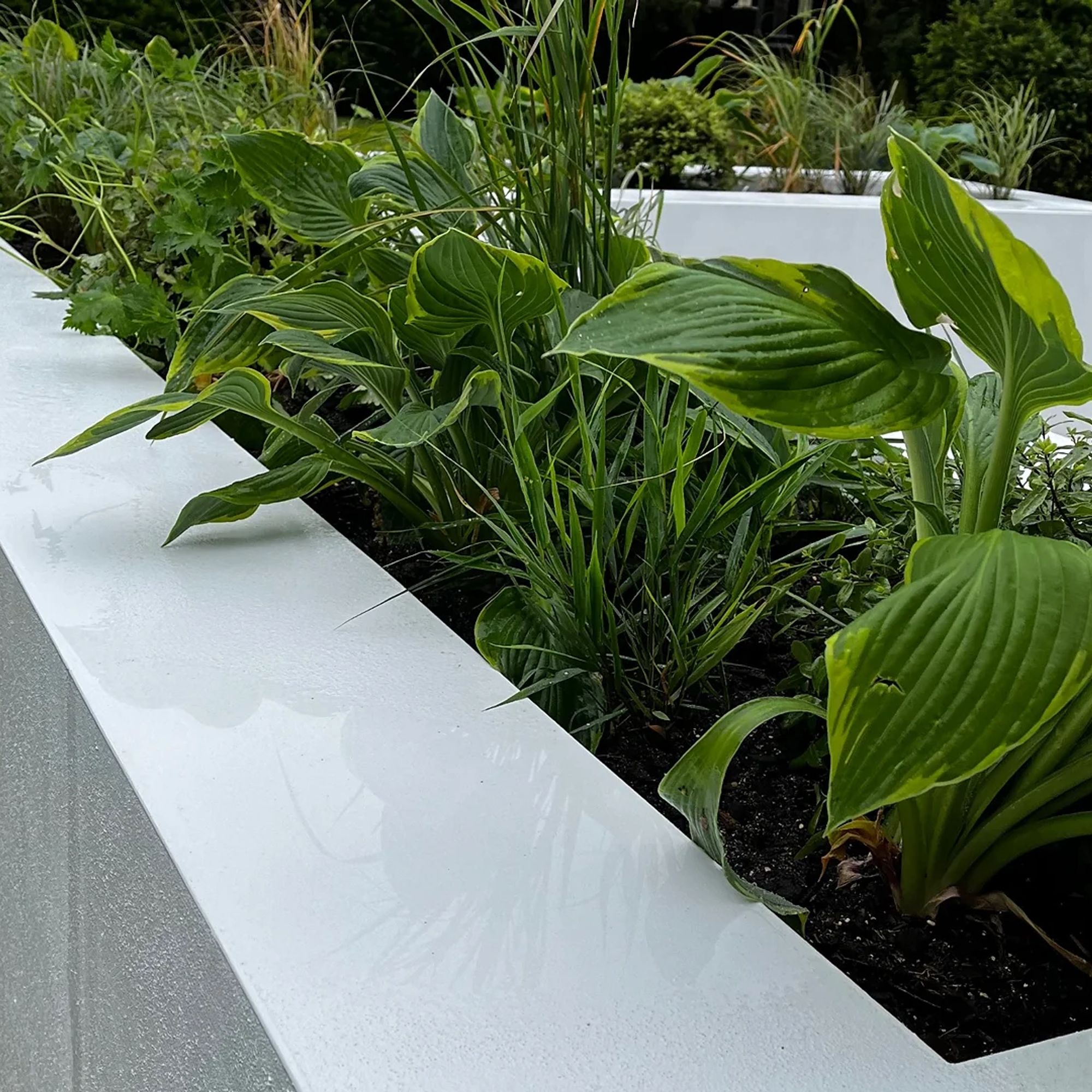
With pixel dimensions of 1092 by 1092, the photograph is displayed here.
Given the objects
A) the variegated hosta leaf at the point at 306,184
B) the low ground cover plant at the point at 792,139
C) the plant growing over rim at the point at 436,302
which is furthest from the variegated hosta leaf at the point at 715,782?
the low ground cover plant at the point at 792,139

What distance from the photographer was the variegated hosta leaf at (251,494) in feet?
3.24

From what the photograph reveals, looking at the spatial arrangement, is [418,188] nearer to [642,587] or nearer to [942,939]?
[642,587]

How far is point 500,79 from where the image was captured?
106cm

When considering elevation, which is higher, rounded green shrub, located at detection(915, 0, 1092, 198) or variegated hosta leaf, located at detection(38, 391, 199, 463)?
variegated hosta leaf, located at detection(38, 391, 199, 463)

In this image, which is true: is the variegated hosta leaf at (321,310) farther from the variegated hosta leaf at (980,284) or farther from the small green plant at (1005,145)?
the small green plant at (1005,145)

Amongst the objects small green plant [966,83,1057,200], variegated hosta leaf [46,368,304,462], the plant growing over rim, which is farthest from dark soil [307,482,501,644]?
small green plant [966,83,1057,200]

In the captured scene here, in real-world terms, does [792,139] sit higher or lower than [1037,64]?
lower

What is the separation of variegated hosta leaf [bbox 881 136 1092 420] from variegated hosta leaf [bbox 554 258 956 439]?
21 mm

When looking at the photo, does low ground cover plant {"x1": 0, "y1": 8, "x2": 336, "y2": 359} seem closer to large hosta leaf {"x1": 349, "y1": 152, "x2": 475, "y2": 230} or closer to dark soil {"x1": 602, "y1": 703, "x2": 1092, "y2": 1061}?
large hosta leaf {"x1": 349, "y1": 152, "x2": 475, "y2": 230}

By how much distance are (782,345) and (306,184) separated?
2.94 ft

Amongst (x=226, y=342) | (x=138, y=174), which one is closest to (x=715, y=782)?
(x=226, y=342)

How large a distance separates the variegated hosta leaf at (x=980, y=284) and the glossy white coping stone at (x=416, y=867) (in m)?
0.29

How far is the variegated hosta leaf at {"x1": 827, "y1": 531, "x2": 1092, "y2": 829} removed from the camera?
0.45 m

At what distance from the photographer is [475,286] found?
864 mm
